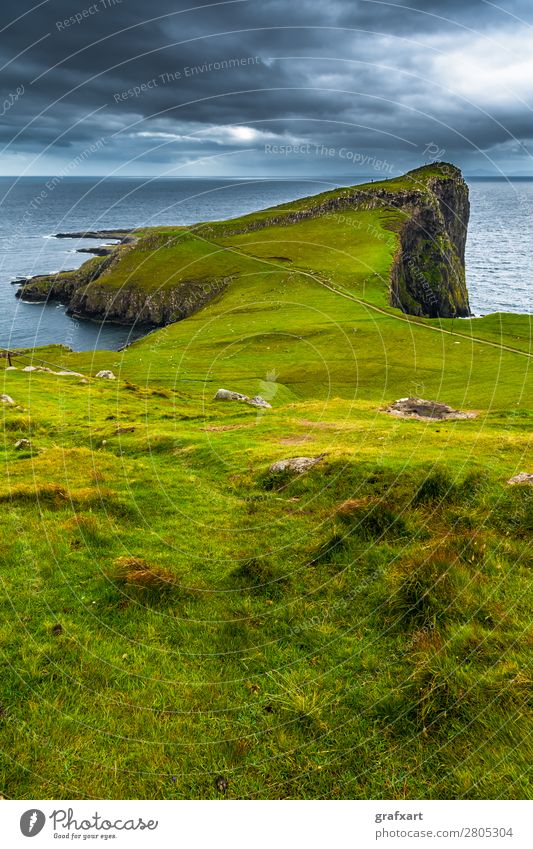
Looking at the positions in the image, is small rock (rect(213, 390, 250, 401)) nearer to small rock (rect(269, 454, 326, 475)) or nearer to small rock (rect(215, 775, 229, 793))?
small rock (rect(269, 454, 326, 475))

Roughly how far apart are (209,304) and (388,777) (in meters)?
130

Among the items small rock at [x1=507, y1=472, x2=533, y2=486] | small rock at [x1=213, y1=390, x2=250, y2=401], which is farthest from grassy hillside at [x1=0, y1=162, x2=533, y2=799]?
small rock at [x1=213, y1=390, x2=250, y2=401]

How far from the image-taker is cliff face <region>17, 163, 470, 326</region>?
143m

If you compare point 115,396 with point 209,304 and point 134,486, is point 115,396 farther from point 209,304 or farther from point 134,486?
point 209,304

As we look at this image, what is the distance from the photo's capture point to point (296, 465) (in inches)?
673

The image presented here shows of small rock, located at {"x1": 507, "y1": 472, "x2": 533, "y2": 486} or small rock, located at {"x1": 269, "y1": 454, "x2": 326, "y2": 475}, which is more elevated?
small rock, located at {"x1": 507, "y1": 472, "x2": 533, "y2": 486}

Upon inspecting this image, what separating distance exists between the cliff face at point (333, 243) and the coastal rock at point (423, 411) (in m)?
97.8

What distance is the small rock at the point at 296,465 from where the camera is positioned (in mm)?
16812

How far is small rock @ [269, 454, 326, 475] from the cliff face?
119 metres

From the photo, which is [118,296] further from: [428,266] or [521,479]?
[521,479]

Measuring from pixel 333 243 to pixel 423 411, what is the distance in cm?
11391

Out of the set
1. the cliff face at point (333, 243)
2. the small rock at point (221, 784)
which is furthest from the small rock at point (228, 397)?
the cliff face at point (333, 243)

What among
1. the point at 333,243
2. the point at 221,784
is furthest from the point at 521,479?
the point at 333,243
